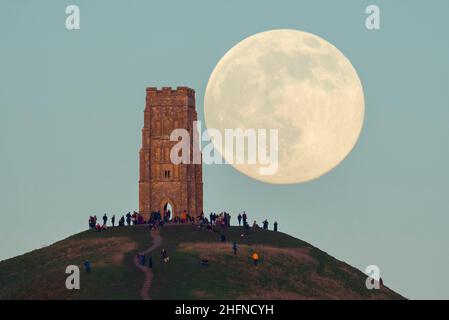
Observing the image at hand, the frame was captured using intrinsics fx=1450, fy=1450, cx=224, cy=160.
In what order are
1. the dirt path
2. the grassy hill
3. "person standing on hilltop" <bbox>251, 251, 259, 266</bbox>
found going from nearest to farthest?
the dirt path → the grassy hill → "person standing on hilltop" <bbox>251, 251, 259, 266</bbox>

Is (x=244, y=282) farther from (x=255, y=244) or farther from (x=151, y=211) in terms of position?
(x=151, y=211)

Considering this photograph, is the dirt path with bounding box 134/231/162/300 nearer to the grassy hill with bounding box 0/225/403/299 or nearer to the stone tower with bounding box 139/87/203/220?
the grassy hill with bounding box 0/225/403/299

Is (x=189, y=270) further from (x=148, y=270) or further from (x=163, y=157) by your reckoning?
(x=163, y=157)

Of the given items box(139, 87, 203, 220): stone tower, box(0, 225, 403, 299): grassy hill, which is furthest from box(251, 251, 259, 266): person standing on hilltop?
box(139, 87, 203, 220): stone tower

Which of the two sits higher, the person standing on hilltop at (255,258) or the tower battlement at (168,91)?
the tower battlement at (168,91)

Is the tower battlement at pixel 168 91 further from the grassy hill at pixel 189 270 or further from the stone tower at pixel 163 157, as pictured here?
the grassy hill at pixel 189 270

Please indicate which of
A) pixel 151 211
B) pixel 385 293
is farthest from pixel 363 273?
pixel 151 211

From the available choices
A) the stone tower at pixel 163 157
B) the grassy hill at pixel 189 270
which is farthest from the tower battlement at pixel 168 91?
the grassy hill at pixel 189 270
